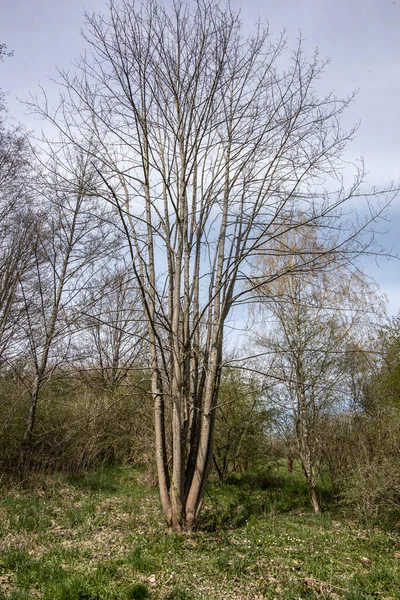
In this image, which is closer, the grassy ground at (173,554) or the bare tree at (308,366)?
the grassy ground at (173,554)

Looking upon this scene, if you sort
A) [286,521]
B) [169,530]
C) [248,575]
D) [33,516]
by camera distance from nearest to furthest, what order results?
1. [248,575]
2. [169,530]
3. [33,516]
4. [286,521]

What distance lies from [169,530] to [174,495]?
41 centimetres

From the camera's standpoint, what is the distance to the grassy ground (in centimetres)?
380

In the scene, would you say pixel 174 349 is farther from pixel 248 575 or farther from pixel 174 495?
pixel 248 575

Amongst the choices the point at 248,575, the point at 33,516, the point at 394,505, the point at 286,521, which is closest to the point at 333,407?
the point at 394,505

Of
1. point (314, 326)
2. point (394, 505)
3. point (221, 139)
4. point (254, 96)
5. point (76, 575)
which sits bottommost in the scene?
point (76, 575)

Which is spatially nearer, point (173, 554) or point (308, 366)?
point (173, 554)

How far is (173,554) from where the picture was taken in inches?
181

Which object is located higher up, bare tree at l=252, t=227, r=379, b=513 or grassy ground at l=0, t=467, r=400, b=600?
bare tree at l=252, t=227, r=379, b=513

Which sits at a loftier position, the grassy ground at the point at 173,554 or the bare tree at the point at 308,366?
the bare tree at the point at 308,366

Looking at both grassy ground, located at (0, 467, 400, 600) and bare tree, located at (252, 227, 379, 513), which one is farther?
bare tree, located at (252, 227, 379, 513)

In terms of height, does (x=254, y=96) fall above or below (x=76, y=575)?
above

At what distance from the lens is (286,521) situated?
7.15m

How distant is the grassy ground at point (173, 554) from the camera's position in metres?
3.80
